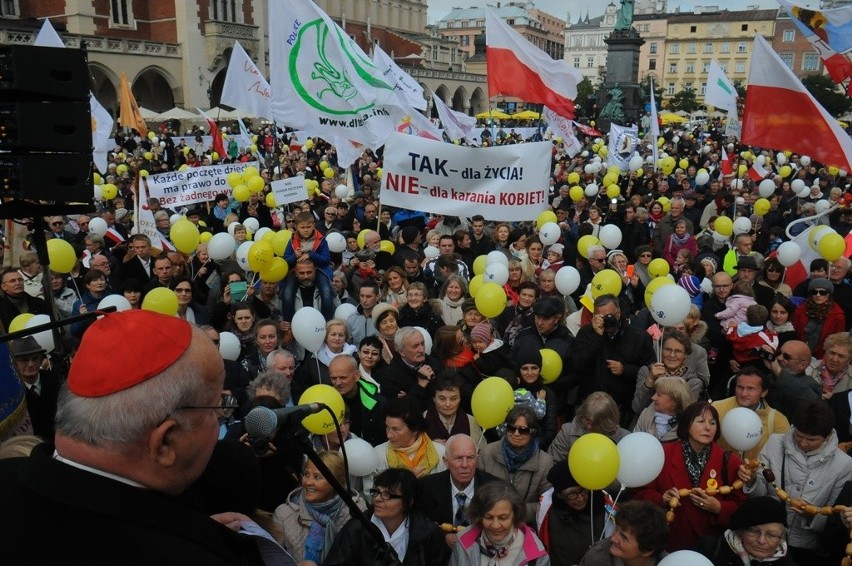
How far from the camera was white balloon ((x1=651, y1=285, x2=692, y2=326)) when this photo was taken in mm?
5172

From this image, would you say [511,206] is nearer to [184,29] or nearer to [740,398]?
[740,398]

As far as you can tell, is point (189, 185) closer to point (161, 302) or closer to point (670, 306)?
point (161, 302)

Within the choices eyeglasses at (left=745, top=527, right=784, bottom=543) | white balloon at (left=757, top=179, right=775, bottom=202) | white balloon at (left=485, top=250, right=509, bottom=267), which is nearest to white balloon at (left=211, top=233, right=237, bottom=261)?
white balloon at (left=485, top=250, right=509, bottom=267)

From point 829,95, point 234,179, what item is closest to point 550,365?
point 234,179

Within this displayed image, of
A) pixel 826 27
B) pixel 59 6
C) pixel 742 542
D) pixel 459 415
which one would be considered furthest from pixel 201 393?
pixel 59 6

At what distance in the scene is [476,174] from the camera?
7.55 meters

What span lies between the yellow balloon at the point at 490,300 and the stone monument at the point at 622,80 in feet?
105

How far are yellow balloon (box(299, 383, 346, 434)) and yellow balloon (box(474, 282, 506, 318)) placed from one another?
1.92 m

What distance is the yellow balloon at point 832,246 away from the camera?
661 cm

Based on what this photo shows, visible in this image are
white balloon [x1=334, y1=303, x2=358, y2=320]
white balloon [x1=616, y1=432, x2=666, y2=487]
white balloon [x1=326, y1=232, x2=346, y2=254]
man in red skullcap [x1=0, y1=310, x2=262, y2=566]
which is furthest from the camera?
white balloon [x1=326, y1=232, x2=346, y2=254]

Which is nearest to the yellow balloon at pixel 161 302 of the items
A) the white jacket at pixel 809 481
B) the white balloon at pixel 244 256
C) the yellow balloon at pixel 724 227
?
the white balloon at pixel 244 256

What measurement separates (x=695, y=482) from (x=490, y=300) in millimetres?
2377

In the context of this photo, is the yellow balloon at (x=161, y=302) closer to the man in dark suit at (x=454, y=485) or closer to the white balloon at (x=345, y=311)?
the white balloon at (x=345, y=311)

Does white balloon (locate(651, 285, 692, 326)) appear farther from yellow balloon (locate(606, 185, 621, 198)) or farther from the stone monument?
the stone monument
